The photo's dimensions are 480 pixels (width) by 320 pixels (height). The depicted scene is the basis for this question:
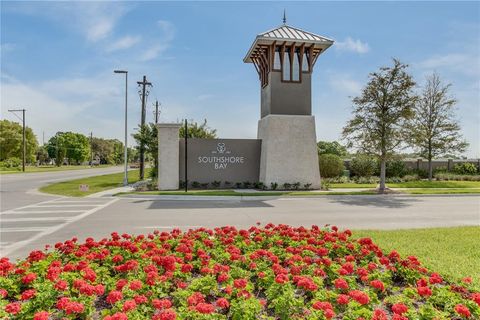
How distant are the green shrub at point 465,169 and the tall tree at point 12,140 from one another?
69.7m

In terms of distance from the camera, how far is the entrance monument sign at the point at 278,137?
69.6ft

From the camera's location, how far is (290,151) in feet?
70.2

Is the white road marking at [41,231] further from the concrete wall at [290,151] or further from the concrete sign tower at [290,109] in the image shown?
the concrete sign tower at [290,109]

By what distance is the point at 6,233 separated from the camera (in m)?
8.88

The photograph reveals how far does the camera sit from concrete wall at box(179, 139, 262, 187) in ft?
72.4

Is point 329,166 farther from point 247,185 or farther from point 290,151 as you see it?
point 247,185

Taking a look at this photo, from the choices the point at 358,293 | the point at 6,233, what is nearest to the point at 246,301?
the point at 358,293

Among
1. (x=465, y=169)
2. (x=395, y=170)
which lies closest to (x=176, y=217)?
(x=395, y=170)

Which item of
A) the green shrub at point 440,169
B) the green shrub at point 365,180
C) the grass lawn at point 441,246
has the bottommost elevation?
the grass lawn at point 441,246

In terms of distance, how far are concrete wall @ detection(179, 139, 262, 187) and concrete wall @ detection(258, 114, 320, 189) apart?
4.19ft

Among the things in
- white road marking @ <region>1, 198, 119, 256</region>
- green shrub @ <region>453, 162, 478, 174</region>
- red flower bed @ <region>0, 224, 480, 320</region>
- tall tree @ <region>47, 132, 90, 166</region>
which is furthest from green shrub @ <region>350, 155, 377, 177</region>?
tall tree @ <region>47, 132, 90, 166</region>

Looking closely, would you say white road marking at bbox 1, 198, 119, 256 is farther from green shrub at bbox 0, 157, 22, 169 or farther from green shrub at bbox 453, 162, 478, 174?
green shrub at bbox 0, 157, 22, 169

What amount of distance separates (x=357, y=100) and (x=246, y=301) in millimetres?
21158

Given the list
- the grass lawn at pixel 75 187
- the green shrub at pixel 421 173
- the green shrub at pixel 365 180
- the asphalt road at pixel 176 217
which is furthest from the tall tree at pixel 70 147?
the asphalt road at pixel 176 217
